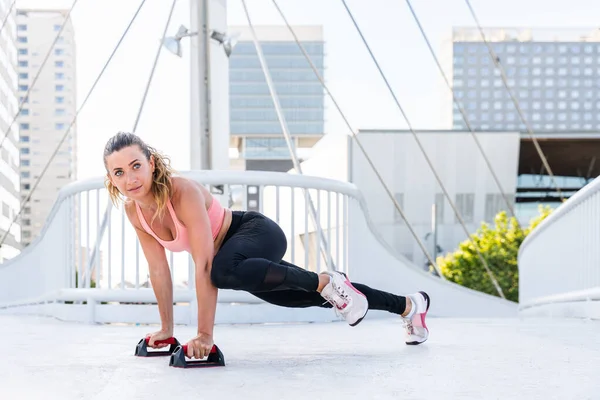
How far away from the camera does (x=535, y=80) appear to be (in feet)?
573

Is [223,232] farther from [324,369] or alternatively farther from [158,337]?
[324,369]

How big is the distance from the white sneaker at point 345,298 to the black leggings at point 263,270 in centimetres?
6

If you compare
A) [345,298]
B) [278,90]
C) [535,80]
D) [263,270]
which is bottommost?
[345,298]

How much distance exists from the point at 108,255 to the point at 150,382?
9.98 ft

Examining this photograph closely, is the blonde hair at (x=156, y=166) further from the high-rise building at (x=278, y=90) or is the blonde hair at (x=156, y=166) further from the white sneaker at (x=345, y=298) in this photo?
the high-rise building at (x=278, y=90)

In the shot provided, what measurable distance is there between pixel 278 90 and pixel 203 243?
156030 millimetres

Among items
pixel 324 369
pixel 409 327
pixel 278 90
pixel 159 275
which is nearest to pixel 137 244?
pixel 159 275

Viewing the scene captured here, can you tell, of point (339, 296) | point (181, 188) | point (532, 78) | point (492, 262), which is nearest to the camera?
point (181, 188)

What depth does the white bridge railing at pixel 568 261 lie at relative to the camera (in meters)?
5.21

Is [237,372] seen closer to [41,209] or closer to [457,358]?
[457,358]

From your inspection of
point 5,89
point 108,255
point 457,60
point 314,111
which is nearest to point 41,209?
point 314,111

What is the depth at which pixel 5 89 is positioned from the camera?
65.5 m

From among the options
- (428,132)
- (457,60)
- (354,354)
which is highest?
(457,60)

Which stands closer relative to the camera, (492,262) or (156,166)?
(156,166)
